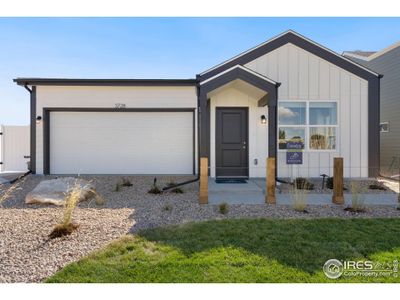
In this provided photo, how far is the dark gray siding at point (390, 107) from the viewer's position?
1216 centimetres

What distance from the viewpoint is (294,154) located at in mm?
9094

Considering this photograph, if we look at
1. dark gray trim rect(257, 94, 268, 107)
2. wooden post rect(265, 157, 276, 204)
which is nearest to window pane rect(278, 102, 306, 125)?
dark gray trim rect(257, 94, 268, 107)

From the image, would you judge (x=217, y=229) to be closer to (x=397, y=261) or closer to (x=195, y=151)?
(x=397, y=261)

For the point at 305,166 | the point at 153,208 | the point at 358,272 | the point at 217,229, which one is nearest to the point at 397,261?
the point at 358,272

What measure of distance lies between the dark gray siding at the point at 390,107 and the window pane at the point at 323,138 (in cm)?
385

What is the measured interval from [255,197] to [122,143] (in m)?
6.02

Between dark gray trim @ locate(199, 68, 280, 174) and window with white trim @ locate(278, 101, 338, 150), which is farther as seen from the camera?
window with white trim @ locate(278, 101, 338, 150)

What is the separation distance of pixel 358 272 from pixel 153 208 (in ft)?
13.0

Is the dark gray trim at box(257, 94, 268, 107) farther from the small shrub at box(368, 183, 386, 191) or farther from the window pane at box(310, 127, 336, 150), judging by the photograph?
the small shrub at box(368, 183, 386, 191)

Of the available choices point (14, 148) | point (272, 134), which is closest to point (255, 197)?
point (272, 134)

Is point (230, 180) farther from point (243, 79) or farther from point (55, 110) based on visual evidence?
point (55, 110)

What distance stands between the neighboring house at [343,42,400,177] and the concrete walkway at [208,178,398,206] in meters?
5.98

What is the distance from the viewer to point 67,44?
10766 mm

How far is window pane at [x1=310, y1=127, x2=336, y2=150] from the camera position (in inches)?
393
